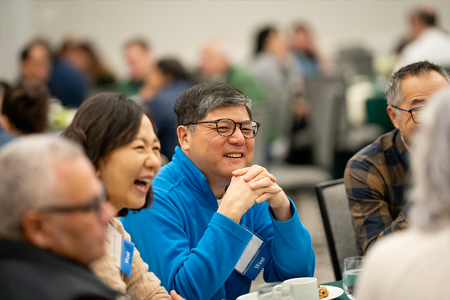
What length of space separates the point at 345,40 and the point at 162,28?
4.04 meters

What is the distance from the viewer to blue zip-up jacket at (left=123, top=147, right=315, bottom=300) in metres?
1.80

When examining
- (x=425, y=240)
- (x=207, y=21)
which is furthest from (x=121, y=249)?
(x=207, y=21)

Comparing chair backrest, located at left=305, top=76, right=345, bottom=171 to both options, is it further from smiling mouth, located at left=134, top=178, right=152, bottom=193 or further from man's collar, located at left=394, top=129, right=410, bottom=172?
smiling mouth, located at left=134, top=178, right=152, bottom=193

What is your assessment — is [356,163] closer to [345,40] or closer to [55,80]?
[55,80]

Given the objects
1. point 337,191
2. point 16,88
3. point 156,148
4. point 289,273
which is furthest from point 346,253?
point 16,88

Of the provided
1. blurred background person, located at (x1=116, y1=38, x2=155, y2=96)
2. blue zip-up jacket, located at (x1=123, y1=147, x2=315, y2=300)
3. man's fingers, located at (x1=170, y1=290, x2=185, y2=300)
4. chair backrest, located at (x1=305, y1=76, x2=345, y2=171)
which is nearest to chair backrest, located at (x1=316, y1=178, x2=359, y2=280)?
blue zip-up jacket, located at (x1=123, y1=147, x2=315, y2=300)

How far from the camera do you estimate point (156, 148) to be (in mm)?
1616

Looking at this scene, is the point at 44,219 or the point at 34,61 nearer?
the point at 44,219

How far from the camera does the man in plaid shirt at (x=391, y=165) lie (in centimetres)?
220

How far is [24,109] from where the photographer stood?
11.8 feet

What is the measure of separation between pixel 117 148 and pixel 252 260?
76 cm

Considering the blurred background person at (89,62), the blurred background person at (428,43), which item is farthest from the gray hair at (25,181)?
the blurred background person at (89,62)

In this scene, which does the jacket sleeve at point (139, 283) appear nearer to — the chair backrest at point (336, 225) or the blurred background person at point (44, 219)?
the blurred background person at point (44, 219)

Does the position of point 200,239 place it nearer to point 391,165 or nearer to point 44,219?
point 391,165
